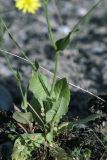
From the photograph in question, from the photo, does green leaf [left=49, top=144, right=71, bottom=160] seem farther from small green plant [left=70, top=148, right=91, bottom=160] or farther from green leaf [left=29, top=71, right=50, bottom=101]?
green leaf [left=29, top=71, right=50, bottom=101]

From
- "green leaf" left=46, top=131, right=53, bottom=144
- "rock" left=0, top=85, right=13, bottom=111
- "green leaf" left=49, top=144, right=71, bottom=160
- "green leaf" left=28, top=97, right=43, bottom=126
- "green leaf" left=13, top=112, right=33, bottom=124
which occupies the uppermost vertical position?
"rock" left=0, top=85, right=13, bottom=111

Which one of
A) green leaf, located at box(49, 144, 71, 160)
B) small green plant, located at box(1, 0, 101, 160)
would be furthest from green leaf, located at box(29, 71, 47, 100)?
green leaf, located at box(49, 144, 71, 160)

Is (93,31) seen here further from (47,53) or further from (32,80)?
(32,80)

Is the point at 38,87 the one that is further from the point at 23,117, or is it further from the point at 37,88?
the point at 23,117

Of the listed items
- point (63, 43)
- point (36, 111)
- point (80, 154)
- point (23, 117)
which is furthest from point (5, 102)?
point (63, 43)

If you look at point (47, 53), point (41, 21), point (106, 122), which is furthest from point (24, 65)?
point (106, 122)

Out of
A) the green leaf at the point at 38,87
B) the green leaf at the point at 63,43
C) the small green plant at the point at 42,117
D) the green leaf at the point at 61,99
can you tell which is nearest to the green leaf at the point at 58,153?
the small green plant at the point at 42,117

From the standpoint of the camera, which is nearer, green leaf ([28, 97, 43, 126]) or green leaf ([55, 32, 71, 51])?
green leaf ([55, 32, 71, 51])
